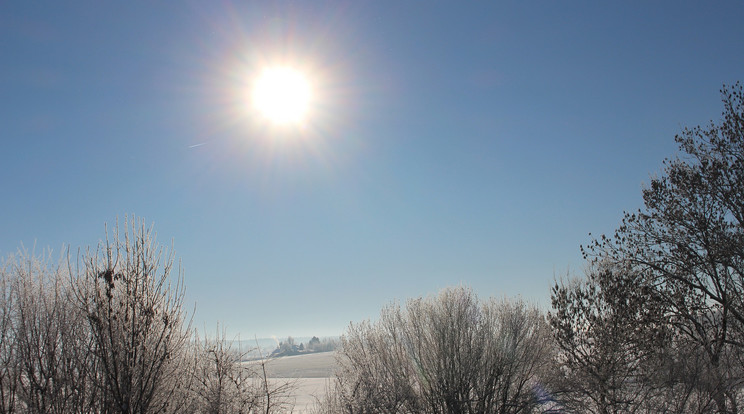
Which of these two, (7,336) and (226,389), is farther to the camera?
(226,389)

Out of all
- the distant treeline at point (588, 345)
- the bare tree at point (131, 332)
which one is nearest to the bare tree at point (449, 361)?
the distant treeline at point (588, 345)

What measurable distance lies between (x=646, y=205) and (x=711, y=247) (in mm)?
2491

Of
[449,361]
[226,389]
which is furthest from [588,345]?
[226,389]

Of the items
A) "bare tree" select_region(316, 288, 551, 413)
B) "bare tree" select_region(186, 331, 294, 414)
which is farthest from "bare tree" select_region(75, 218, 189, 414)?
"bare tree" select_region(316, 288, 551, 413)

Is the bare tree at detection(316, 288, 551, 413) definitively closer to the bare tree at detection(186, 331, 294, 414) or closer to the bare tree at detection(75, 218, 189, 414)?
the bare tree at detection(186, 331, 294, 414)

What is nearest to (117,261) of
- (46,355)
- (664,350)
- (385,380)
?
(46,355)

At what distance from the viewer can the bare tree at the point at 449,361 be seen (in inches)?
606

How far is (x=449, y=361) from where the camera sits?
51.2 ft

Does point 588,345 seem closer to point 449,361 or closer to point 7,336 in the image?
point 449,361

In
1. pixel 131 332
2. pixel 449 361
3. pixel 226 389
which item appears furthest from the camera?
pixel 449 361

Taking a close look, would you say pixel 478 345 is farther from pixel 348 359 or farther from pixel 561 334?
pixel 348 359

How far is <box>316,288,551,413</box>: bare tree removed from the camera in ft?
50.5

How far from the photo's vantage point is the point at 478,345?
15648 mm

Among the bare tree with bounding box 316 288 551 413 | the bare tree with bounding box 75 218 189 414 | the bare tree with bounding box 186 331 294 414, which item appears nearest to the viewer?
the bare tree with bounding box 75 218 189 414
